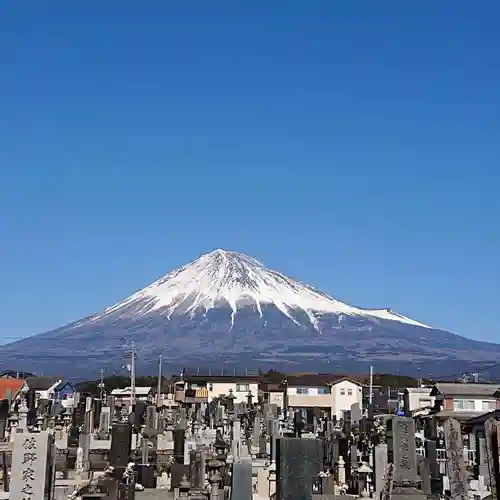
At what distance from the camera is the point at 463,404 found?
36.1 metres

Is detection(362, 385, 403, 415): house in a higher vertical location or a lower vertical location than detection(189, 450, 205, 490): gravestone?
higher

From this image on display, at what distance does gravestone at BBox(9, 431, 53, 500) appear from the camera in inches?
359

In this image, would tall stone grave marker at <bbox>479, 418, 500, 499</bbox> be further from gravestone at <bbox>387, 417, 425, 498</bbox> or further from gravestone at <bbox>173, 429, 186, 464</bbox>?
gravestone at <bbox>173, 429, 186, 464</bbox>

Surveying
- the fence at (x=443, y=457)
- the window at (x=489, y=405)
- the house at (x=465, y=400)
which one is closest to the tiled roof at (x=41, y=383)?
the house at (x=465, y=400)

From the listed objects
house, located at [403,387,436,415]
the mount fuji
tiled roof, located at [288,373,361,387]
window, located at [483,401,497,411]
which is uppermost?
the mount fuji

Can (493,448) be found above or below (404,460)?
above

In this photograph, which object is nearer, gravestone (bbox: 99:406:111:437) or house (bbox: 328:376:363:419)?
gravestone (bbox: 99:406:111:437)

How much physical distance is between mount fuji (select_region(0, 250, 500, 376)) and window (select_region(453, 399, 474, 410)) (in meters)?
77.0

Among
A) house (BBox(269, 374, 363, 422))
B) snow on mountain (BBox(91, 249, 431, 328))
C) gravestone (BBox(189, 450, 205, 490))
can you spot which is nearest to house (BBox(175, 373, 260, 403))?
house (BBox(269, 374, 363, 422))

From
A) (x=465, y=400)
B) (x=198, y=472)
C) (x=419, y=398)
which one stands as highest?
(x=419, y=398)

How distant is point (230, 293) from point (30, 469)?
155620 millimetres

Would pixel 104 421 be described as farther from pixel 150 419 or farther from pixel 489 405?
pixel 489 405

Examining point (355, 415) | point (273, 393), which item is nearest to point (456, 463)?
point (355, 415)

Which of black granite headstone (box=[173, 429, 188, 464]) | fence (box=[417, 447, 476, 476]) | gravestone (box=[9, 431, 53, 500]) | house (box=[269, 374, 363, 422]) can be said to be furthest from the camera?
house (box=[269, 374, 363, 422])
